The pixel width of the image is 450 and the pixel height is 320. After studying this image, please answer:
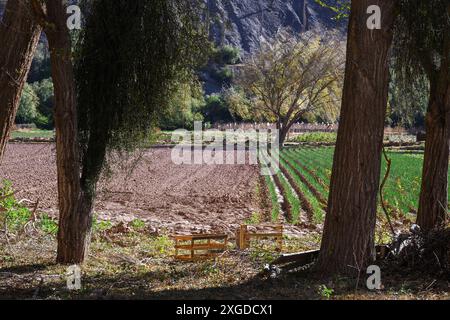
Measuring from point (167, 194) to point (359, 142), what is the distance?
48.7 feet

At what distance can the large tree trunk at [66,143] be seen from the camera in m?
8.21

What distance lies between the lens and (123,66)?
9.16 metres

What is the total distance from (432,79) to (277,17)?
5425 inches

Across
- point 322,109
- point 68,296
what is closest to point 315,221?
point 68,296

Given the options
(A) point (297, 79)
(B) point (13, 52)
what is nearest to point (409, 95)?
(B) point (13, 52)

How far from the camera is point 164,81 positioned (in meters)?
9.62

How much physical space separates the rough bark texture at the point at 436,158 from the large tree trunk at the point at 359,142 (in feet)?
8.24

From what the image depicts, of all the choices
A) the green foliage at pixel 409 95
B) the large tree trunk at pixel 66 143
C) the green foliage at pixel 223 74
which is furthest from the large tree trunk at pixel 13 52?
the green foliage at pixel 223 74

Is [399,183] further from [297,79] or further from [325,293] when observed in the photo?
[297,79]

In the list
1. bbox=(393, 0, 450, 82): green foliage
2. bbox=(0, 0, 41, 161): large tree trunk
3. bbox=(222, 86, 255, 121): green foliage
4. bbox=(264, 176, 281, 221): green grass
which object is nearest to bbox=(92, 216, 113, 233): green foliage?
bbox=(0, 0, 41, 161): large tree trunk

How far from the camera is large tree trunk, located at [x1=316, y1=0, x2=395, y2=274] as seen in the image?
284 inches

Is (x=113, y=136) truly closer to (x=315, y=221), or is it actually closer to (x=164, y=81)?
(x=164, y=81)

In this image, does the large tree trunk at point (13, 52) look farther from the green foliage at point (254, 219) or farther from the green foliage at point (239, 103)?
the green foliage at point (239, 103)

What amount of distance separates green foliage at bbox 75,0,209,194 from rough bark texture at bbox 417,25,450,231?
3.95 metres
